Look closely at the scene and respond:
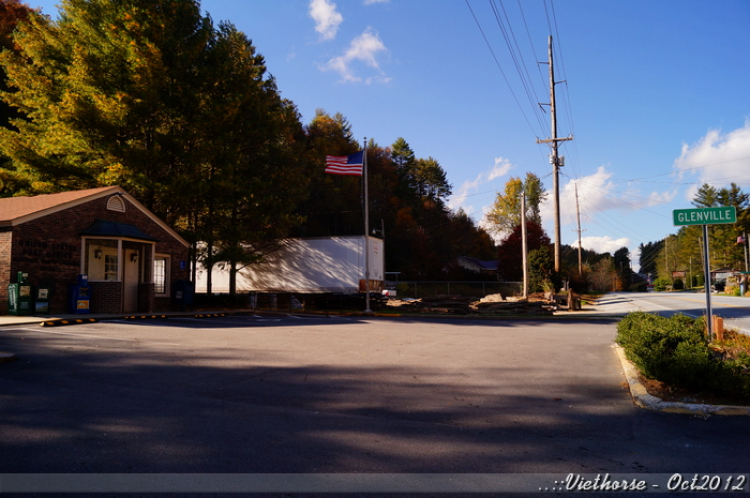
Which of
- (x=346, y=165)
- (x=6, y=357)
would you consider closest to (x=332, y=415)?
(x=6, y=357)

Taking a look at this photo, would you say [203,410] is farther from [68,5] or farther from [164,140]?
[68,5]

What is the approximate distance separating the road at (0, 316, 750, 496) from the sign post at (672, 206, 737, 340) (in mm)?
2168

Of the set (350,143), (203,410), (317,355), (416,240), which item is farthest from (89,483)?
(350,143)

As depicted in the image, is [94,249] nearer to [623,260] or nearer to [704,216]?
[704,216]

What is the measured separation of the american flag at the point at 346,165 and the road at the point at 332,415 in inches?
640

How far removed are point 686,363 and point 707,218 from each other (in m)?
4.23

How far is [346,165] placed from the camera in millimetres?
26938

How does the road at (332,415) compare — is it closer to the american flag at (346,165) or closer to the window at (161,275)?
the window at (161,275)

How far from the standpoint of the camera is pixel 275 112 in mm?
31641

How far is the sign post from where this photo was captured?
994cm

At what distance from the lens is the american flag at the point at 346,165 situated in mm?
26641

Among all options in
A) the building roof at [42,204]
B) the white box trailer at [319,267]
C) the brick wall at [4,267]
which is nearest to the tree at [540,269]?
the white box trailer at [319,267]

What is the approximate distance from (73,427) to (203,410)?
4.61 feet

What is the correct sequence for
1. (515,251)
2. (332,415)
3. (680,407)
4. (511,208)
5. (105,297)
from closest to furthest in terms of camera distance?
(332,415)
(680,407)
(105,297)
(515,251)
(511,208)
